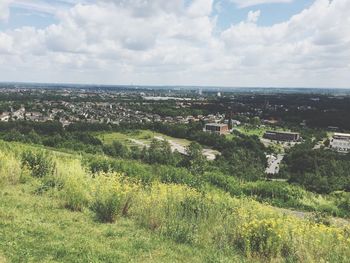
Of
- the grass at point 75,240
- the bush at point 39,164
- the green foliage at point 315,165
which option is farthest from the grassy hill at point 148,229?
the green foliage at point 315,165

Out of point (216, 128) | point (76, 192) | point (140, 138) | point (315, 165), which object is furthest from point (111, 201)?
point (216, 128)

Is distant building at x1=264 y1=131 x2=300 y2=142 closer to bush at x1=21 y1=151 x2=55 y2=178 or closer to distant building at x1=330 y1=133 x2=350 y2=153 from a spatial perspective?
distant building at x1=330 y1=133 x2=350 y2=153

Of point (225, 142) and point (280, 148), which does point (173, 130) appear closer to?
point (225, 142)

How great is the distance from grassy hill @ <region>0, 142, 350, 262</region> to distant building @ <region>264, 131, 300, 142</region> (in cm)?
9931

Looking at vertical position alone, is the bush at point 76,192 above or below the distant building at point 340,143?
above

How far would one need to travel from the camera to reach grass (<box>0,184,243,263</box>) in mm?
6293

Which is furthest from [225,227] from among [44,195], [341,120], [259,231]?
[341,120]

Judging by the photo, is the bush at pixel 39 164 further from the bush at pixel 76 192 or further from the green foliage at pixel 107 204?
the green foliage at pixel 107 204

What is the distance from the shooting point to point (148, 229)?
805 centimetres

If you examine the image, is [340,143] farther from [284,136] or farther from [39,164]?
[39,164]

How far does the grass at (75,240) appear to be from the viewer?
6293mm

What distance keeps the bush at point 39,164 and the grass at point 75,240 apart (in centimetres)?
387

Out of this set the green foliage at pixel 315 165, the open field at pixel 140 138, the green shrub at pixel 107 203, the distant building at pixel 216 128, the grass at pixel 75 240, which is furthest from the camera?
the distant building at pixel 216 128

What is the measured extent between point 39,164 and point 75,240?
6778mm
